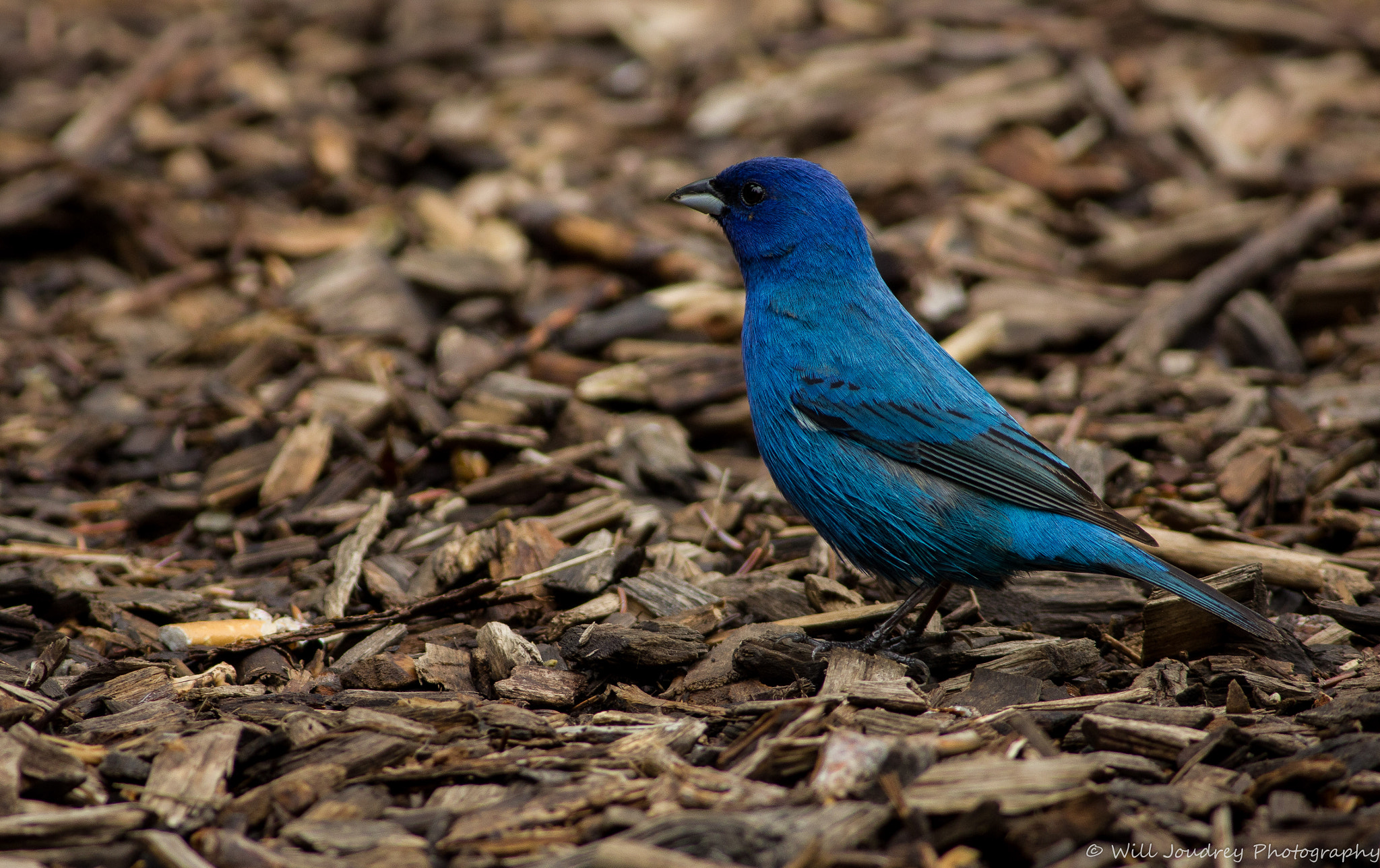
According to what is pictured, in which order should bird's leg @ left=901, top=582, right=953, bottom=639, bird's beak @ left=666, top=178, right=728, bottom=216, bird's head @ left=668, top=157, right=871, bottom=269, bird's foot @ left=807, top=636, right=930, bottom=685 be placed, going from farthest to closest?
bird's beak @ left=666, top=178, right=728, bottom=216 → bird's head @ left=668, top=157, right=871, bottom=269 → bird's leg @ left=901, top=582, right=953, bottom=639 → bird's foot @ left=807, top=636, right=930, bottom=685

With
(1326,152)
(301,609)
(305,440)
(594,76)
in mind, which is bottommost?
(301,609)

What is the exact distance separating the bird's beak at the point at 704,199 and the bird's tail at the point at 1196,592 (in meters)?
2.18

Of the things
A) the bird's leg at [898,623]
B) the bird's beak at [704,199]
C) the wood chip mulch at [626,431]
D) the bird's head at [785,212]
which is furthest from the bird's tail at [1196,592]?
the bird's beak at [704,199]

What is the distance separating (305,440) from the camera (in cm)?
495

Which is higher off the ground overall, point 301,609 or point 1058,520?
point 1058,520

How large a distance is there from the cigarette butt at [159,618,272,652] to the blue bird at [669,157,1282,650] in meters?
1.90

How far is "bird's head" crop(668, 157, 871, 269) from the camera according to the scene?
4.46 meters

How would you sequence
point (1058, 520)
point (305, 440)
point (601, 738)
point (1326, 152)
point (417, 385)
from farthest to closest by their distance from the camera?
point (1326, 152) < point (417, 385) < point (305, 440) < point (1058, 520) < point (601, 738)

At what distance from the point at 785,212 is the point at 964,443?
1.24 meters

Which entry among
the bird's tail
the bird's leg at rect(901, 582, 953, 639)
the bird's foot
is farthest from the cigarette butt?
the bird's tail

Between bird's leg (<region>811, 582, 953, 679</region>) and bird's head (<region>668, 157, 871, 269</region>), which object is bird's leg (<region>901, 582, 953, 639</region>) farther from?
bird's head (<region>668, 157, 871, 269</region>)

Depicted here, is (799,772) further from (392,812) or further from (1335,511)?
(1335,511)

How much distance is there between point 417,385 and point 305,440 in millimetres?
714

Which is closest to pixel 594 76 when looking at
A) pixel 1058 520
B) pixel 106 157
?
pixel 106 157
